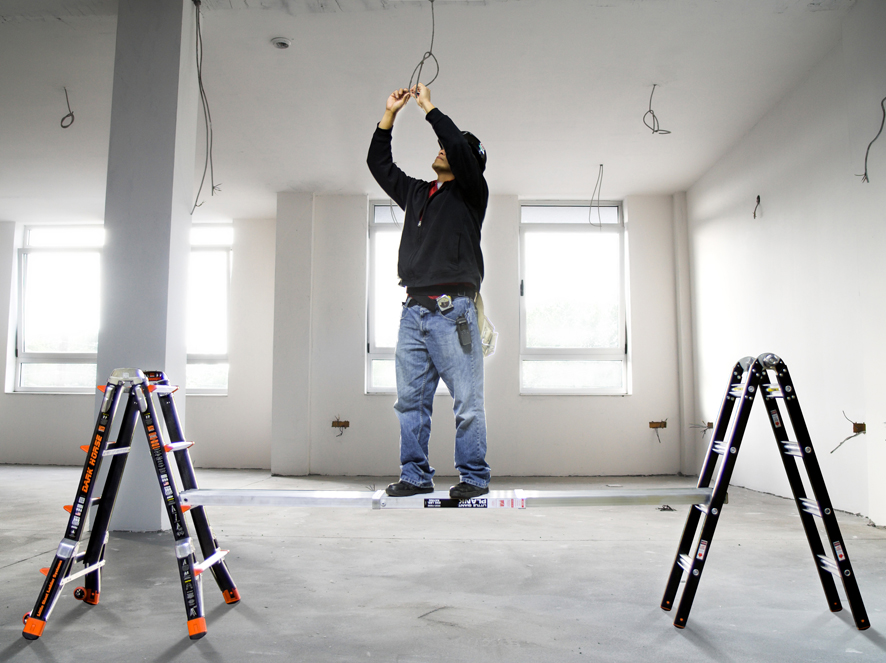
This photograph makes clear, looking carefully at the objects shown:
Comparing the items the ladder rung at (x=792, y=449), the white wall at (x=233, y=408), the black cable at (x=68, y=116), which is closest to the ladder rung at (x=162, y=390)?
the ladder rung at (x=792, y=449)

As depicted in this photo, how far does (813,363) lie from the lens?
3.91 metres

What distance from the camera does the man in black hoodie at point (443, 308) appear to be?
6.28 feet

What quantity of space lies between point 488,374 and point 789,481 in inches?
163

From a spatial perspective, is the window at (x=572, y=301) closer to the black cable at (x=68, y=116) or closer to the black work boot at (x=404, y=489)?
the black cable at (x=68, y=116)

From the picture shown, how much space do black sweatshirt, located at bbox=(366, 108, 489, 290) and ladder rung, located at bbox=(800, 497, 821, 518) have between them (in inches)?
49.5

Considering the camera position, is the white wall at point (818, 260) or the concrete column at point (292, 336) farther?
the concrete column at point (292, 336)

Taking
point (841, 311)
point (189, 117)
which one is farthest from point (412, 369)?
point (841, 311)

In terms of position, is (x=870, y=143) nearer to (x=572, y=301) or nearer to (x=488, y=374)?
(x=572, y=301)

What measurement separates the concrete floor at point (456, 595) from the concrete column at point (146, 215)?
1.38 feet

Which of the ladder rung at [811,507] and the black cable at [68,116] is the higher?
the black cable at [68,116]

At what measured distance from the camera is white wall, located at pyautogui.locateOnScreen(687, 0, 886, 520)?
10.5 ft

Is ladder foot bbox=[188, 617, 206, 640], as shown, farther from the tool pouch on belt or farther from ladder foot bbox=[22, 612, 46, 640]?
the tool pouch on belt

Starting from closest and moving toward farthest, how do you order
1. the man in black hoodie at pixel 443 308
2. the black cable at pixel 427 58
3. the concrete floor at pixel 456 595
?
the concrete floor at pixel 456 595 < the man in black hoodie at pixel 443 308 < the black cable at pixel 427 58

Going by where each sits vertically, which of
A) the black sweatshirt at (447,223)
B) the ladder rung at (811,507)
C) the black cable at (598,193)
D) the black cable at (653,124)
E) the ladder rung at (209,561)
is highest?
the black cable at (653,124)
